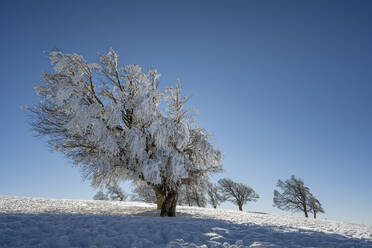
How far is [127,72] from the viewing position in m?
11.4

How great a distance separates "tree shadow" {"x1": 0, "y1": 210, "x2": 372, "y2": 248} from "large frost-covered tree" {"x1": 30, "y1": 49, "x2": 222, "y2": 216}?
10.3 feet

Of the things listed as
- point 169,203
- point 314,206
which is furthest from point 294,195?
point 169,203

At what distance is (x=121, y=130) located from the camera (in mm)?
10805

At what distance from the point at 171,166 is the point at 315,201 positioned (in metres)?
24.8

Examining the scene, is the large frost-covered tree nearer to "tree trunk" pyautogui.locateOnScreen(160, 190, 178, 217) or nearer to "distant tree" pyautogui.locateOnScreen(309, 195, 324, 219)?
"tree trunk" pyautogui.locateOnScreen(160, 190, 178, 217)

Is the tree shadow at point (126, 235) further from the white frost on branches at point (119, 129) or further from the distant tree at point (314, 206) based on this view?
the distant tree at point (314, 206)

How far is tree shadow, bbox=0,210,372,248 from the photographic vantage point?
198 inches

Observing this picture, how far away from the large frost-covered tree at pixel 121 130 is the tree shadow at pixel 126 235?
3.14m

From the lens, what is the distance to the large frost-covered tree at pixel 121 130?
962 cm

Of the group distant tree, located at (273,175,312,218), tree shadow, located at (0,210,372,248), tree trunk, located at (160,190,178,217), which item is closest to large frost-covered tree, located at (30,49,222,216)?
Answer: tree trunk, located at (160,190,178,217)

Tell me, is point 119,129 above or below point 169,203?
above

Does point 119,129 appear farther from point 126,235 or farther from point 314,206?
point 314,206

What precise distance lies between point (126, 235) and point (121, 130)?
601cm

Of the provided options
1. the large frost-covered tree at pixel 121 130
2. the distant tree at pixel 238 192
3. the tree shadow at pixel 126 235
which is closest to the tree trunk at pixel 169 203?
the large frost-covered tree at pixel 121 130
